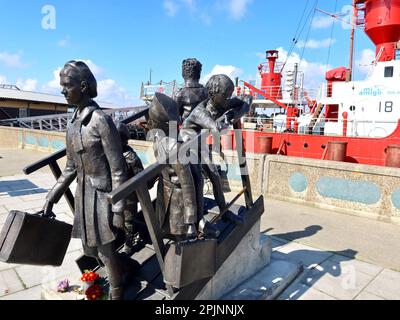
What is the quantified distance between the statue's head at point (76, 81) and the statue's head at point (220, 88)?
1155 millimetres

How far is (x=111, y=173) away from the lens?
2.21 meters

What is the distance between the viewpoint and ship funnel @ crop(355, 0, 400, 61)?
1258 cm

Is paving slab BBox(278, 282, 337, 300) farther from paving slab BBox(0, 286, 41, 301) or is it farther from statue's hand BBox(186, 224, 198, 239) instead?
paving slab BBox(0, 286, 41, 301)

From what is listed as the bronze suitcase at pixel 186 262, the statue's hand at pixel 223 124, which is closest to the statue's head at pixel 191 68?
the statue's hand at pixel 223 124

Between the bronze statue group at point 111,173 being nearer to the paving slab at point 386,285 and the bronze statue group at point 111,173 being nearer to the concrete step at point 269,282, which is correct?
the concrete step at point 269,282

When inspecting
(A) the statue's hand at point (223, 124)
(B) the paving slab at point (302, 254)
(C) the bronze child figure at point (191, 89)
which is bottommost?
(B) the paving slab at point (302, 254)

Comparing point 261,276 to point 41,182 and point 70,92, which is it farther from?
point 41,182

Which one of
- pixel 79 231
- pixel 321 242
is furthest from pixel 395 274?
pixel 79 231

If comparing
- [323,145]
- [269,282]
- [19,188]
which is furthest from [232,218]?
[323,145]

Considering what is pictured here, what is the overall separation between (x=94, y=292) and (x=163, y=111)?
5.36 ft

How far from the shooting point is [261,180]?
746 centimetres

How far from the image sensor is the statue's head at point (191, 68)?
410 cm

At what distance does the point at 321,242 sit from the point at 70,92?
4.17 meters
